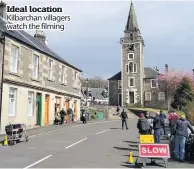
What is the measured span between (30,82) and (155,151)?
17883 mm

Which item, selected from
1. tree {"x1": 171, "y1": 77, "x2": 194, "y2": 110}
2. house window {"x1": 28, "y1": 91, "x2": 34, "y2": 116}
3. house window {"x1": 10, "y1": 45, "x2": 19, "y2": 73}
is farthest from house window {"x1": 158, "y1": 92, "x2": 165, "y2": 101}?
house window {"x1": 10, "y1": 45, "x2": 19, "y2": 73}

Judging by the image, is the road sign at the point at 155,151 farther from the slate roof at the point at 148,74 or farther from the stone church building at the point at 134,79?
the slate roof at the point at 148,74

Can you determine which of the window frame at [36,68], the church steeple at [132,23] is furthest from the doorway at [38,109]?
the church steeple at [132,23]

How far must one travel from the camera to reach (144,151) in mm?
11539

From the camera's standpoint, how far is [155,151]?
11.6m

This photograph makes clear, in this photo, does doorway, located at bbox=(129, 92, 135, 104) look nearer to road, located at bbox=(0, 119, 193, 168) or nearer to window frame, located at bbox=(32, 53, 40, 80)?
window frame, located at bbox=(32, 53, 40, 80)

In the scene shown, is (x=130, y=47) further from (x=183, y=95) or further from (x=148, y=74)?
(x=183, y=95)

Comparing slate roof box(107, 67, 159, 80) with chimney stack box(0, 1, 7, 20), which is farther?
slate roof box(107, 67, 159, 80)

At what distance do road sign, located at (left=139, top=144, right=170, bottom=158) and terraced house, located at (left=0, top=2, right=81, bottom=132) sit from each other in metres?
13.7

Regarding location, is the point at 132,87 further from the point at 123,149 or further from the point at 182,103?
the point at 123,149

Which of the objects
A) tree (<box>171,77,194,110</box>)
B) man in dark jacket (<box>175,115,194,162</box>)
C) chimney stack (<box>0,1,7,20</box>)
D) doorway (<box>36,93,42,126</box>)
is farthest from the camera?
tree (<box>171,77,194,110</box>)

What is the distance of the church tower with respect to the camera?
77.6 meters

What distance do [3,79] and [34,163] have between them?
12.3 m

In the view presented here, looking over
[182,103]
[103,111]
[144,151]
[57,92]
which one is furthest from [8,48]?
[182,103]
